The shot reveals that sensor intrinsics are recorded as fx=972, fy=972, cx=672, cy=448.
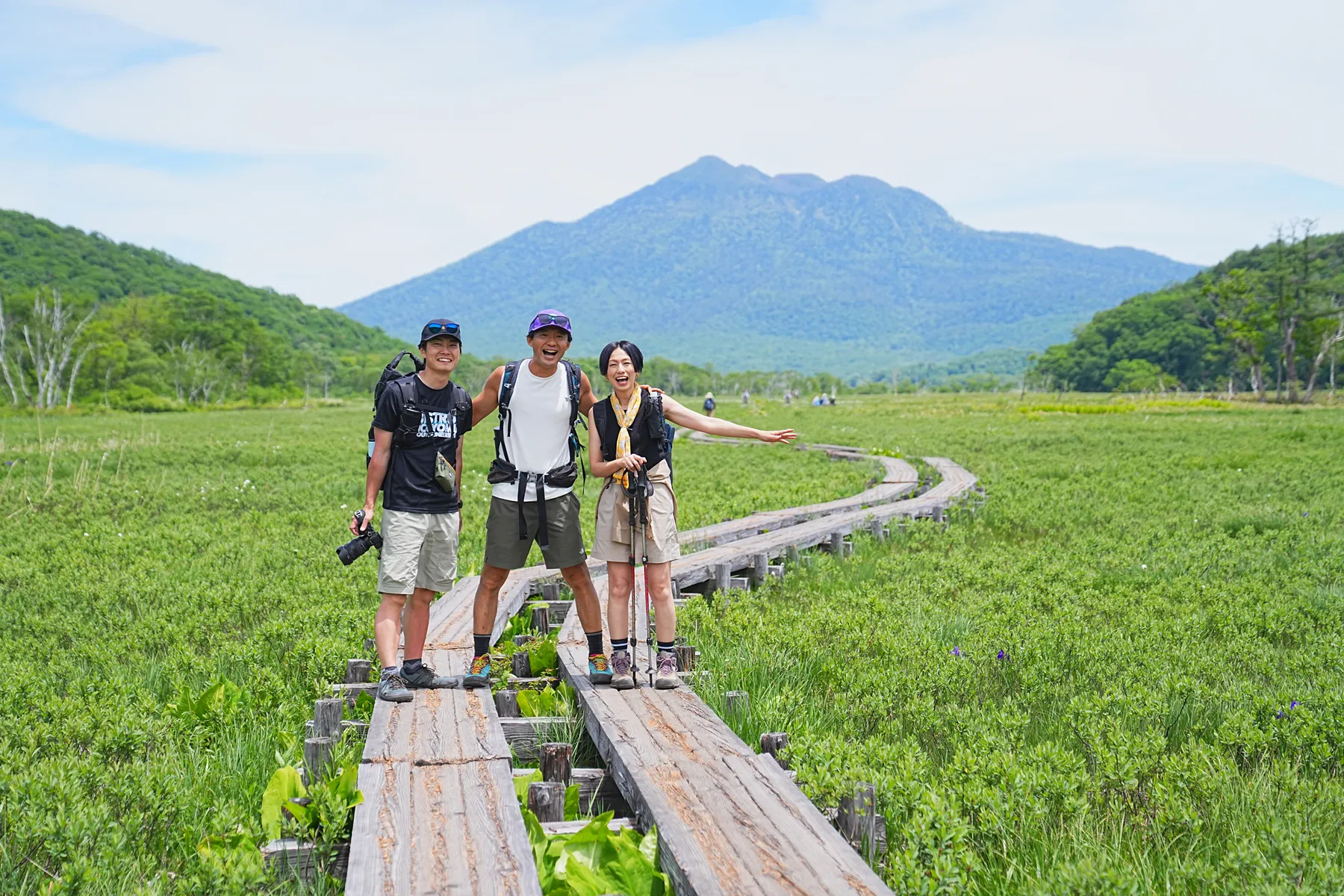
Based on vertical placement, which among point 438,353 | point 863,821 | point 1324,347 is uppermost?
point 1324,347

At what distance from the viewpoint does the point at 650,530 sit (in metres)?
5.58

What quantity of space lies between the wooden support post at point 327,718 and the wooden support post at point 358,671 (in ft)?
2.89

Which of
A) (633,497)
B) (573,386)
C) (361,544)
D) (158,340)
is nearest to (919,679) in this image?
(633,497)

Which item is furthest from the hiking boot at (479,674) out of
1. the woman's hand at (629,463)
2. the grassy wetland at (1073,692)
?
the woman's hand at (629,463)

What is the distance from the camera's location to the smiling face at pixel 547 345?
5344 millimetres

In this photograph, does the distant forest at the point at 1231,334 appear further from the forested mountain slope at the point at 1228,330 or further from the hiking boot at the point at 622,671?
the hiking boot at the point at 622,671

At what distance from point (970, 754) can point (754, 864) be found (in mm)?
1508

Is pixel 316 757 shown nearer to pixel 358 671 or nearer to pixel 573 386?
pixel 358 671

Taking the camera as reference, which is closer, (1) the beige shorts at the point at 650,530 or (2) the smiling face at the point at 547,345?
(2) the smiling face at the point at 547,345

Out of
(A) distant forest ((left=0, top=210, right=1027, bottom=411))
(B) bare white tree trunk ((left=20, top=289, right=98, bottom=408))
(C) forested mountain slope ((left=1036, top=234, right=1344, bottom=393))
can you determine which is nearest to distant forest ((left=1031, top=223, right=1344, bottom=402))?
(C) forested mountain slope ((left=1036, top=234, right=1344, bottom=393))

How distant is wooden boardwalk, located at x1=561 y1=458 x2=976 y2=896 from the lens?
10.6 ft

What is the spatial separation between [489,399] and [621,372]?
83cm

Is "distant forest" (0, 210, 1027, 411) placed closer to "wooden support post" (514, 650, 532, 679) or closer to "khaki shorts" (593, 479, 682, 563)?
"wooden support post" (514, 650, 532, 679)

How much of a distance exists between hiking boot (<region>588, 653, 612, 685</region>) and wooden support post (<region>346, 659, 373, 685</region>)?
4.24 feet
